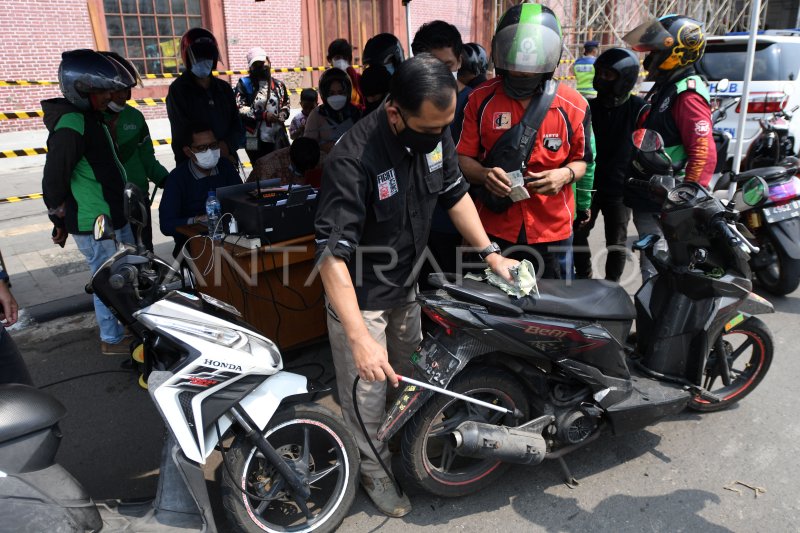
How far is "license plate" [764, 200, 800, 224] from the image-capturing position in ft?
14.6

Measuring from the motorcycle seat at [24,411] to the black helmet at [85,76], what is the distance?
2.09 meters

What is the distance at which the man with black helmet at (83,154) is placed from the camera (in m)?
3.53

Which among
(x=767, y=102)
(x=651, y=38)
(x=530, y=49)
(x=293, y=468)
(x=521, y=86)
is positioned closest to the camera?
(x=293, y=468)

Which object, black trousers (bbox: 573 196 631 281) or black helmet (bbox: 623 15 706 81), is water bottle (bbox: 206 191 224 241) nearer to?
black trousers (bbox: 573 196 631 281)

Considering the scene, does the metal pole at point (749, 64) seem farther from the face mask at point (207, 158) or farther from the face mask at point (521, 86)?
the face mask at point (207, 158)

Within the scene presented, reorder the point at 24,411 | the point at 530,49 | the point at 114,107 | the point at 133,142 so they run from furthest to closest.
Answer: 1. the point at 133,142
2. the point at 114,107
3. the point at 530,49
4. the point at 24,411

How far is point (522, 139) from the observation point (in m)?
2.96

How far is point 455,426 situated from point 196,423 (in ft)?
3.47

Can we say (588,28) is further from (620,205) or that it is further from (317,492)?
(317,492)

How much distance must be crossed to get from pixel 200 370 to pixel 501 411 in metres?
1.26

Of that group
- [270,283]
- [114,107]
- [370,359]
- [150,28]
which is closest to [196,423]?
[370,359]

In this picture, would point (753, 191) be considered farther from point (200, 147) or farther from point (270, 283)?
point (200, 147)

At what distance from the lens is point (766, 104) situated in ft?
22.9

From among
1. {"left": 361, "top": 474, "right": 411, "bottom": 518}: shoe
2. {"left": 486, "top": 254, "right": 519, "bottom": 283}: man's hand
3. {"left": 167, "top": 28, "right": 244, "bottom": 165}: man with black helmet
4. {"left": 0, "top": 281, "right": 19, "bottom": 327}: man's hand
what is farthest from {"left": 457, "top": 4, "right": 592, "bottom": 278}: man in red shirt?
{"left": 167, "top": 28, "right": 244, "bottom": 165}: man with black helmet
